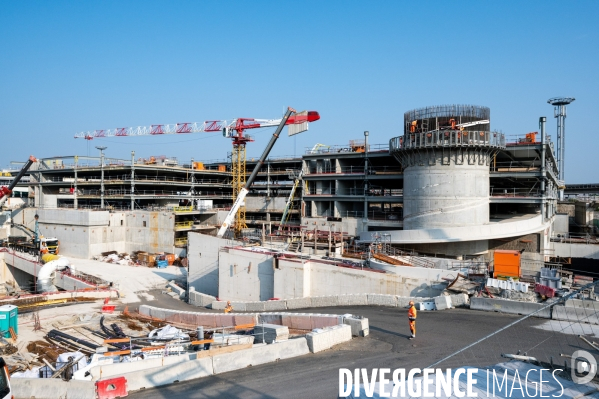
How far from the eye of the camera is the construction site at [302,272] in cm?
1215

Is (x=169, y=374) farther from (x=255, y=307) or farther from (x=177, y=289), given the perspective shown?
(x=177, y=289)

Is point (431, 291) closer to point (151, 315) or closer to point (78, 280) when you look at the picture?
point (151, 315)

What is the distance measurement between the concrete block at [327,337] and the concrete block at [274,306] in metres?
8.66

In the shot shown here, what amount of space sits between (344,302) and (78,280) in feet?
75.2

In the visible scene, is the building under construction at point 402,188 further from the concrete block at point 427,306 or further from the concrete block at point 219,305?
the concrete block at point 427,306

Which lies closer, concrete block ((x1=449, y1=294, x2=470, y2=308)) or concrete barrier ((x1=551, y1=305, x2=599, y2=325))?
concrete barrier ((x1=551, y1=305, x2=599, y2=325))

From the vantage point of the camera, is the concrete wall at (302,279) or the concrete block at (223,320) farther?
the concrete wall at (302,279)

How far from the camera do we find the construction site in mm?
12155

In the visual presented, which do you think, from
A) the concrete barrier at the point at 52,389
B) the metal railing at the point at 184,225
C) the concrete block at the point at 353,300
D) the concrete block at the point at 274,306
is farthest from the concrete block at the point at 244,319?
the metal railing at the point at 184,225

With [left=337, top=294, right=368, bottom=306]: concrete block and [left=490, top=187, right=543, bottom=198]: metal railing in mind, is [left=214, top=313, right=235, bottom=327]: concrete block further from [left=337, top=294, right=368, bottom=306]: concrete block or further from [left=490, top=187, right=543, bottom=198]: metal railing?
[left=490, top=187, right=543, bottom=198]: metal railing

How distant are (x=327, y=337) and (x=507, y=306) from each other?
318 inches

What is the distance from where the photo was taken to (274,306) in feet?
76.0

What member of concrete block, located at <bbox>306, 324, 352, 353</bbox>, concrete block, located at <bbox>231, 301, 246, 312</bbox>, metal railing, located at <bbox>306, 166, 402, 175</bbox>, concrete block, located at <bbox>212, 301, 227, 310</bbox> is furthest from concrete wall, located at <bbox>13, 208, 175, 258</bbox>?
concrete block, located at <bbox>306, 324, 352, 353</bbox>

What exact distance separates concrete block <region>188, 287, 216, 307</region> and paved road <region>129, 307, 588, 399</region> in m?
15.1
